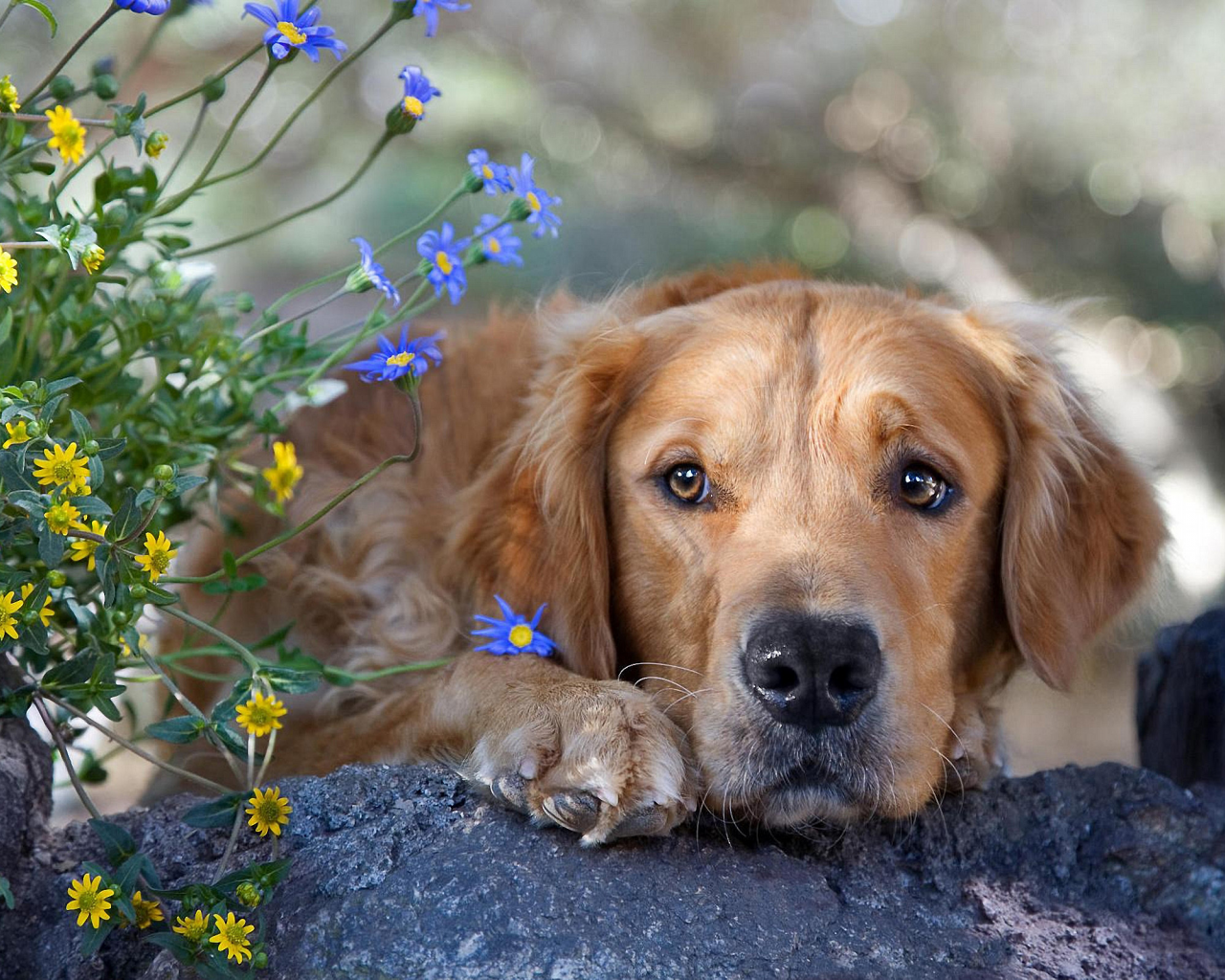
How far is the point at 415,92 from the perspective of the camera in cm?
257

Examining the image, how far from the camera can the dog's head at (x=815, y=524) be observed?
2512 mm

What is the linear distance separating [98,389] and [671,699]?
4.44 feet

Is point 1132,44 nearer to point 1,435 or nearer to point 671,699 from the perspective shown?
point 671,699

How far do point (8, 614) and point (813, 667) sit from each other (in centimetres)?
137

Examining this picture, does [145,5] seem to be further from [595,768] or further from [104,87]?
[595,768]

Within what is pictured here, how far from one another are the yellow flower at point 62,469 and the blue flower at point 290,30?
0.83 meters

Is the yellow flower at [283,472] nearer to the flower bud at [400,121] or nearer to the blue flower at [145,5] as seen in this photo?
the flower bud at [400,121]

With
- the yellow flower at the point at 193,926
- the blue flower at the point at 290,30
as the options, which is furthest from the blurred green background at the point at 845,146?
the yellow flower at the point at 193,926

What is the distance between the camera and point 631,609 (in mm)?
3133

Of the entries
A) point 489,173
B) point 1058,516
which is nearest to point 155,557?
point 489,173

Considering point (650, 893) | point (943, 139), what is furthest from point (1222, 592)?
point (650, 893)

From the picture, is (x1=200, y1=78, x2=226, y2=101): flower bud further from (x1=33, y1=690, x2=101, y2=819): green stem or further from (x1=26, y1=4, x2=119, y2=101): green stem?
(x1=33, y1=690, x2=101, y2=819): green stem

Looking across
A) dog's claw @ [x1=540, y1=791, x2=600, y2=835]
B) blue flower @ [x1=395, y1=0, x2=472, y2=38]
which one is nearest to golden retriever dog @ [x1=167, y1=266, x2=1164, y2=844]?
dog's claw @ [x1=540, y1=791, x2=600, y2=835]

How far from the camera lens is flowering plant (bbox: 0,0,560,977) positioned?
2.05m
